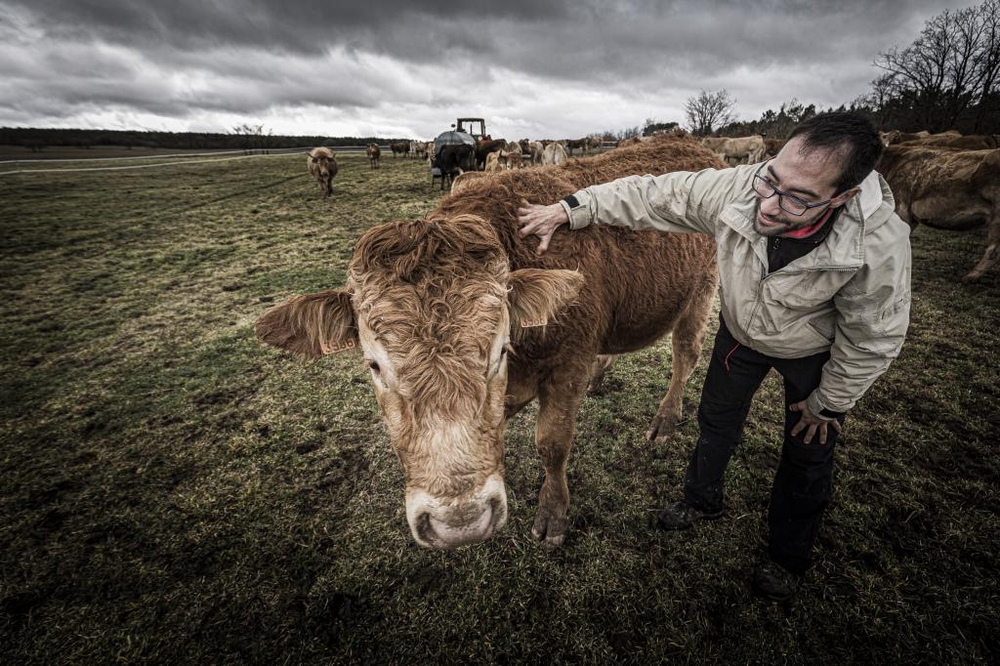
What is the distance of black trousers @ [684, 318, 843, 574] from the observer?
2.12 m

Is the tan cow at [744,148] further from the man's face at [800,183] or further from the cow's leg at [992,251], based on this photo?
the man's face at [800,183]

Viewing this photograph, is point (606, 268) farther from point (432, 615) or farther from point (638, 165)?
point (432, 615)

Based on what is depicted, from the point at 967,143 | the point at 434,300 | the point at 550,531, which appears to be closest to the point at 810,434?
the point at 550,531

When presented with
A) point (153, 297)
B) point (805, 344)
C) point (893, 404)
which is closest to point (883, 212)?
point (805, 344)

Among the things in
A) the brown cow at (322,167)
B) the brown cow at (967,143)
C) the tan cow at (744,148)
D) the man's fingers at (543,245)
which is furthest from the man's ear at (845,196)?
the tan cow at (744,148)

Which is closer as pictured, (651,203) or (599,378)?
(651,203)

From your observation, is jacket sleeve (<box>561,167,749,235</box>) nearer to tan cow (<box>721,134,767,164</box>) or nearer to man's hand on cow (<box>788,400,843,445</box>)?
man's hand on cow (<box>788,400,843,445</box>)

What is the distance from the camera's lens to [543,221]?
2.24m

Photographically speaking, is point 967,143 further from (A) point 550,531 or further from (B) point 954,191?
(A) point 550,531

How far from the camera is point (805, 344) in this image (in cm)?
195

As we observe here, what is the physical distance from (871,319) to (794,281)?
339 millimetres

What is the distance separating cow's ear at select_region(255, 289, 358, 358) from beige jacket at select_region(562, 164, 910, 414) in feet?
4.84

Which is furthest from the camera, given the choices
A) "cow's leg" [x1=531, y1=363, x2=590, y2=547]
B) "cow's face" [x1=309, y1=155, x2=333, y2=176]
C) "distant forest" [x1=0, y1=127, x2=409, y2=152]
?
"distant forest" [x1=0, y1=127, x2=409, y2=152]

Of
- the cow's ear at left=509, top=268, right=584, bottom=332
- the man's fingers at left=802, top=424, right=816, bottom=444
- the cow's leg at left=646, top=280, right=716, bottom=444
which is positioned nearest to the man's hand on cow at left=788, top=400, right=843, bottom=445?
the man's fingers at left=802, top=424, right=816, bottom=444
